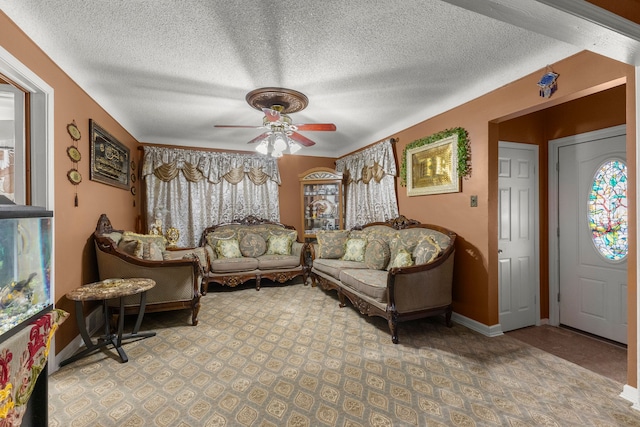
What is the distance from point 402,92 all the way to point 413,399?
2867 mm

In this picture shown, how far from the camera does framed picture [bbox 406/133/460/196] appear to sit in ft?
11.0

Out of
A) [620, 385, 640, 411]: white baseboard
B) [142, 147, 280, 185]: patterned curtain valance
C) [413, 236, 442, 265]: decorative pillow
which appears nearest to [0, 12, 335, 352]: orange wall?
[142, 147, 280, 185]: patterned curtain valance

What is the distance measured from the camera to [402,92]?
10.5 feet

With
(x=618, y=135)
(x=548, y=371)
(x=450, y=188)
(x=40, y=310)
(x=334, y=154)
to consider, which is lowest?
(x=548, y=371)

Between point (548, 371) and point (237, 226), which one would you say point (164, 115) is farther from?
point (548, 371)

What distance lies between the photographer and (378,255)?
150 inches

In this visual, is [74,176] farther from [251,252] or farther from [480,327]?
[480,327]

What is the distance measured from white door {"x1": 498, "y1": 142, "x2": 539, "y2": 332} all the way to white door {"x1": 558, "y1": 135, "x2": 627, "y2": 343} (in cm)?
28

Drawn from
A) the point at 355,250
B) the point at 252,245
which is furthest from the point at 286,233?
the point at 355,250

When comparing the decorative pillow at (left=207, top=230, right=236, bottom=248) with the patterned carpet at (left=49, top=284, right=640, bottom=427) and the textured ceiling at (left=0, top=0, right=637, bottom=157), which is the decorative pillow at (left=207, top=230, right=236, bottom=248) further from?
the textured ceiling at (left=0, top=0, right=637, bottom=157)

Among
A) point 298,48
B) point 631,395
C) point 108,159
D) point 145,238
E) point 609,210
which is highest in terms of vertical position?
point 298,48

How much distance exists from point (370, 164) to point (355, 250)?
1.54 metres

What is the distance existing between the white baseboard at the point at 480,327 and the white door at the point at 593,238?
107cm

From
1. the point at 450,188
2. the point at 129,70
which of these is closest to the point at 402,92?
the point at 450,188
